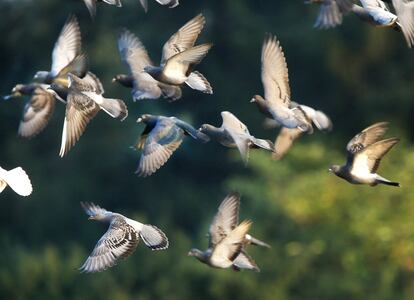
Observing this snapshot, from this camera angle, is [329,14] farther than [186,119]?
No

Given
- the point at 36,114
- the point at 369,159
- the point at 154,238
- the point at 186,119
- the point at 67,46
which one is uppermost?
the point at 369,159

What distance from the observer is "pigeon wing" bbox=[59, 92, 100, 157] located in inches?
413

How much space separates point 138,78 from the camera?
11.8m

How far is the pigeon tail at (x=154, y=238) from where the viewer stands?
10070 millimetres

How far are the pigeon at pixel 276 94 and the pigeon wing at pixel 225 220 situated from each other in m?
0.80

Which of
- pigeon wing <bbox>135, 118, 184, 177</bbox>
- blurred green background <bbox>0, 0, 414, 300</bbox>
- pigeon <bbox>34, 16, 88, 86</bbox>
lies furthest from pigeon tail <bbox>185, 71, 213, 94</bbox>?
blurred green background <bbox>0, 0, 414, 300</bbox>

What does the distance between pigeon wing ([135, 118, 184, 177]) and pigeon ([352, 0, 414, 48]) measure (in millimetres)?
1508

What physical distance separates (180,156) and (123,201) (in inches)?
68.2

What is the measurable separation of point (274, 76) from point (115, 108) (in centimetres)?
103

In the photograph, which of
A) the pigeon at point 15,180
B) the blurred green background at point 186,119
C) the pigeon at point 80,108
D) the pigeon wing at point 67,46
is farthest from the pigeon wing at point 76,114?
the blurred green background at point 186,119

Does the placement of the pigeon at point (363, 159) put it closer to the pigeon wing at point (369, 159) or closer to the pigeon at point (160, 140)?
the pigeon wing at point (369, 159)

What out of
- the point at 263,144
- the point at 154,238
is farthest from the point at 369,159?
the point at 154,238

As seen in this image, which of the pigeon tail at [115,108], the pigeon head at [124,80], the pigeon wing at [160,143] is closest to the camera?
the pigeon tail at [115,108]

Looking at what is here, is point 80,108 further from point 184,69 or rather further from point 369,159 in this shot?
point 369,159
